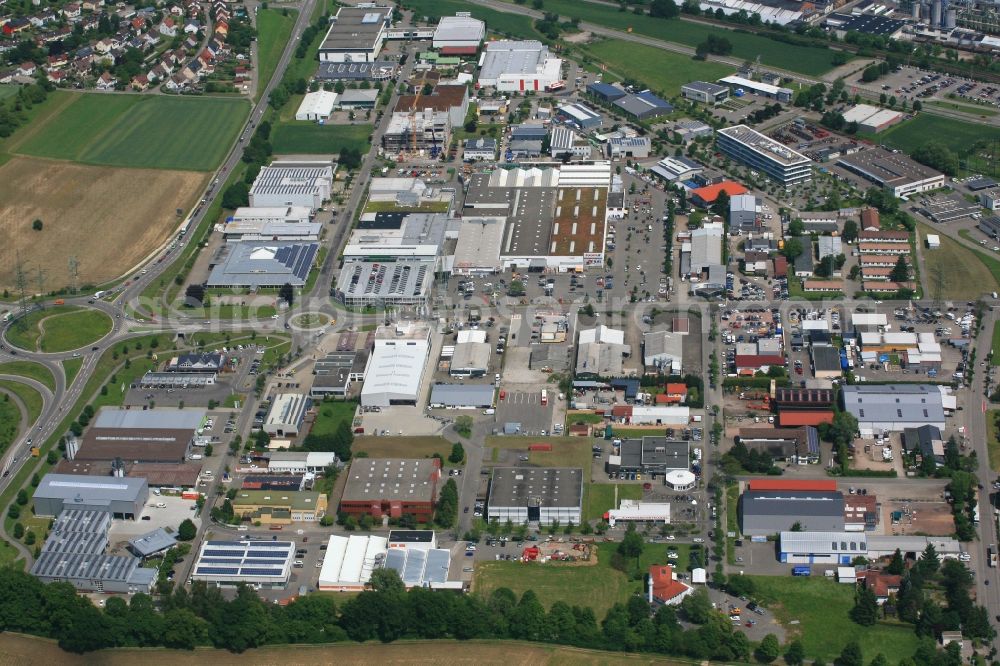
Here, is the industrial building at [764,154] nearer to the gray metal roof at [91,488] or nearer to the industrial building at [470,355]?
the industrial building at [470,355]

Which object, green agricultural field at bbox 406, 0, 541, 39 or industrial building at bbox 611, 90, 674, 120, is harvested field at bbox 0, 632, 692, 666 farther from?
green agricultural field at bbox 406, 0, 541, 39

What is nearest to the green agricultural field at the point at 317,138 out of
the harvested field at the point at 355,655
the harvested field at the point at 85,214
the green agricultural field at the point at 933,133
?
the harvested field at the point at 85,214

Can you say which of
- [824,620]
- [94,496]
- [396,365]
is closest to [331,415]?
[396,365]

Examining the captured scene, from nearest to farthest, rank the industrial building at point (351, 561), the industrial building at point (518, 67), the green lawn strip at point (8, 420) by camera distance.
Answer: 1. the industrial building at point (351, 561)
2. the green lawn strip at point (8, 420)
3. the industrial building at point (518, 67)

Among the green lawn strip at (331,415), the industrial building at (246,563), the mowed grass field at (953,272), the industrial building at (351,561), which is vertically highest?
the mowed grass field at (953,272)

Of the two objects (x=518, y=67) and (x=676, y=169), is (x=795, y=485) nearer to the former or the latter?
(x=676, y=169)

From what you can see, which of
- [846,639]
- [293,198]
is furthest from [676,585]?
[293,198]

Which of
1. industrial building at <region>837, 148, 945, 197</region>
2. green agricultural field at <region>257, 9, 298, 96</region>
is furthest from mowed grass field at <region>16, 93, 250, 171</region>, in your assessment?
industrial building at <region>837, 148, 945, 197</region>
